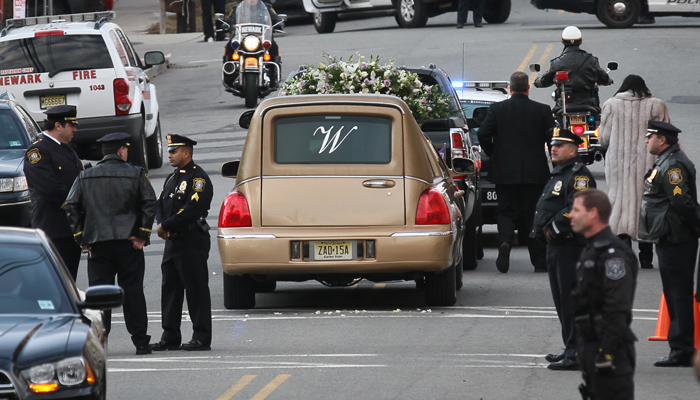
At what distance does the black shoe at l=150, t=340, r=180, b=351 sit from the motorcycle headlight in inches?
583

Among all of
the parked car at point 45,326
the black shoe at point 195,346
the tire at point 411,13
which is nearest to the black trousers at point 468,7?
the tire at point 411,13

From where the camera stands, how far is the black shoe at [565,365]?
8211 mm

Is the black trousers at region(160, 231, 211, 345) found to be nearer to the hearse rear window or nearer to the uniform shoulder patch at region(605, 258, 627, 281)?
the hearse rear window

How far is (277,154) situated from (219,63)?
21.4m

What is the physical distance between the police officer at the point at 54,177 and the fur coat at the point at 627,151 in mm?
5072

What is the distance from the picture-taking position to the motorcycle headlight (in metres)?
23.6

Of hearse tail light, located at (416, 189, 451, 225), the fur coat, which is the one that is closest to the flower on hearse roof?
the fur coat

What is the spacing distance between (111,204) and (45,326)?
2821 mm

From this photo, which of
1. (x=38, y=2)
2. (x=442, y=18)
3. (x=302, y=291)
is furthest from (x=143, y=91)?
(x=442, y=18)

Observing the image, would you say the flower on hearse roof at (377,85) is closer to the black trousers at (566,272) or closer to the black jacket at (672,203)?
the black jacket at (672,203)

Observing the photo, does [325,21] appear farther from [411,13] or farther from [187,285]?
[187,285]

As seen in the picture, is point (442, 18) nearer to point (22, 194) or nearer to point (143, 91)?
point (143, 91)

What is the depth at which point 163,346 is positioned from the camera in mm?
9297

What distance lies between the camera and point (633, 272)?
6.16 meters
